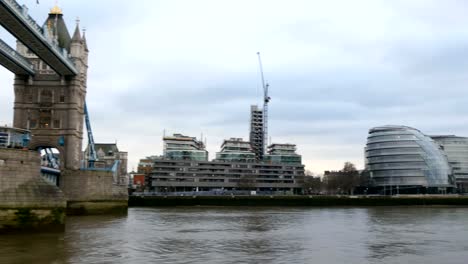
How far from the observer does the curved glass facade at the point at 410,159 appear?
158 metres

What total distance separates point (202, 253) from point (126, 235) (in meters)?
11.1

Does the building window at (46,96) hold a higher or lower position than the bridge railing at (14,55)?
lower

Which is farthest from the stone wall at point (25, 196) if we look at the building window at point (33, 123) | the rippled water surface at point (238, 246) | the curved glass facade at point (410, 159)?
the curved glass facade at point (410, 159)

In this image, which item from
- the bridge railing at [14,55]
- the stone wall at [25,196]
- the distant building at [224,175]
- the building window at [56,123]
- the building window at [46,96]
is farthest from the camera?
the distant building at [224,175]

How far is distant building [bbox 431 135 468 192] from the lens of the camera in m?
190

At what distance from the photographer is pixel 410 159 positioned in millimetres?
158875

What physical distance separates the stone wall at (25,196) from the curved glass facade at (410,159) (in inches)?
5358

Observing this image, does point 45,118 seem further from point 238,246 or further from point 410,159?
point 410,159

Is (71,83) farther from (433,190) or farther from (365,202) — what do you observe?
(433,190)

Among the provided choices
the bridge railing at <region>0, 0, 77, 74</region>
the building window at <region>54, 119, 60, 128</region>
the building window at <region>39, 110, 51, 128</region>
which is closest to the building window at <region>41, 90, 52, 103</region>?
the building window at <region>39, 110, 51, 128</region>

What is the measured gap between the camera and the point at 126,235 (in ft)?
121

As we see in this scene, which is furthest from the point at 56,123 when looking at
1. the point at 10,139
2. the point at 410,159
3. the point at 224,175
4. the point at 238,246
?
the point at 410,159

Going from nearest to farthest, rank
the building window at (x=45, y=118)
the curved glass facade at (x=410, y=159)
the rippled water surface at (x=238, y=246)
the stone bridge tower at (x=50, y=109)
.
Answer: the rippled water surface at (x=238, y=246), the stone bridge tower at (x=50, y=109), the building window at (x=45, y=118), the curved glass facade at (x=410, y=159)

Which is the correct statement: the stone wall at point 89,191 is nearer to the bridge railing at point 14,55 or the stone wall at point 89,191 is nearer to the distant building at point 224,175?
the bridge railing at point 14,55
